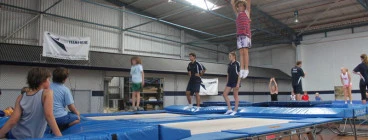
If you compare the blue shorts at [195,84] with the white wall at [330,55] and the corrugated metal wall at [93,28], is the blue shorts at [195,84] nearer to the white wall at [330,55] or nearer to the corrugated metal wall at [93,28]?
the corrugated metal wall at [93,28]

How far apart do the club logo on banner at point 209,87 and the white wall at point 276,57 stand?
18.9 ft

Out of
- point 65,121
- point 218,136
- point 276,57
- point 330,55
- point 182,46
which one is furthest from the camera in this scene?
point 276,57

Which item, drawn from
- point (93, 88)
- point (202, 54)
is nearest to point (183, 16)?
point (202, 54)

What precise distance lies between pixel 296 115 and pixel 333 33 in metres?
11.9

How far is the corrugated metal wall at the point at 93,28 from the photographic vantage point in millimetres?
10086

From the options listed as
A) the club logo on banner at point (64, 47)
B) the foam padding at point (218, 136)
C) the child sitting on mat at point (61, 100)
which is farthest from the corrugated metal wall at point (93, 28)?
the foam padding at point (218, 136)

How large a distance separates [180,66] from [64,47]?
4.87m

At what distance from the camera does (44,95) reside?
218 centimetres

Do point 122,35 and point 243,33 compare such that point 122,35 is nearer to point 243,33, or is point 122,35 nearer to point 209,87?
point 209,87

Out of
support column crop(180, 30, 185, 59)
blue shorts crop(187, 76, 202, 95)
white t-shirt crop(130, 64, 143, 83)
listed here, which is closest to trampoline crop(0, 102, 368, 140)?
blue shorts crop(187, 76, 202, 95)

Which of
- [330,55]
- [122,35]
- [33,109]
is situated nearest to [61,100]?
[33,109]

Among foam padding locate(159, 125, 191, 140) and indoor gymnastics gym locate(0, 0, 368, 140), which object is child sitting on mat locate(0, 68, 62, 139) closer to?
indoor gymnastics gym locate(0, 0, 368, 140)

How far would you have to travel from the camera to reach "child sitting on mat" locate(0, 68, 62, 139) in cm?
215

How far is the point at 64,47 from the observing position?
944cm
